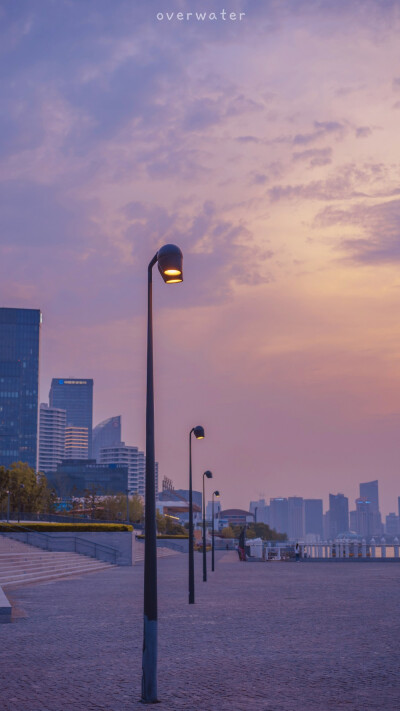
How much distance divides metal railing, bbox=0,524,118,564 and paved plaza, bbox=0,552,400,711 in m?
22.2

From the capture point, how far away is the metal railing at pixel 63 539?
166ft

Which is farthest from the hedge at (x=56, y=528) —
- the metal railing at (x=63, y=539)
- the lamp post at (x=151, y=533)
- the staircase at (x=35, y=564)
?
the lamp post at (x=151, y=533)

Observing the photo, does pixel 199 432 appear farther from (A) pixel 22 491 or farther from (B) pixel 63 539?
(A) pixel 22 491

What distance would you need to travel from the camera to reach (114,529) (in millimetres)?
55688

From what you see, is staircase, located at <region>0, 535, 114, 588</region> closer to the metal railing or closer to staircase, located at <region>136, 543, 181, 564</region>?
the metal railing

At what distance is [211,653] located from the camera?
15000 millimetres

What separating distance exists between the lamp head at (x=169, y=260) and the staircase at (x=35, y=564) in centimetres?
2552

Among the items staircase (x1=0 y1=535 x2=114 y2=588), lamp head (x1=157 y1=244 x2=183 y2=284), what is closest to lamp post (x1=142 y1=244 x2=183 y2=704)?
lamp head (x1=157 y1=244 x2=183 y2=284)

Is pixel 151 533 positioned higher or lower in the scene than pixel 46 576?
Answer: higher

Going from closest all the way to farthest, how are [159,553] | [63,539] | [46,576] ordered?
1. [46,576]
2. [63,539]
3. [159,553]

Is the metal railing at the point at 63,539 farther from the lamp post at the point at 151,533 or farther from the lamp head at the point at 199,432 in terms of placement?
the lamp post at the point at 151,533

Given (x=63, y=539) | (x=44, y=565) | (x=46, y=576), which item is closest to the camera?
(x=46, y=576)

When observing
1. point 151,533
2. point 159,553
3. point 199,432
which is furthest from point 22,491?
point 151,533

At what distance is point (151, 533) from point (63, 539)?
142 ft
